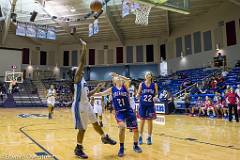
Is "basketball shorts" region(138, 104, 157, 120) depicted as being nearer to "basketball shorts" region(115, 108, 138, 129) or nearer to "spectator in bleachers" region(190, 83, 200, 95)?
"basketball shorts" region(115, 108, 138, 129)

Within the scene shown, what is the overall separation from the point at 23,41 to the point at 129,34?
13.2 m

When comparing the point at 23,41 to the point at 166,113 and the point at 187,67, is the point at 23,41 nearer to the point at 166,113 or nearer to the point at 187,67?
the point at 187,67

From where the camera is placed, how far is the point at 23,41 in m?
33.4

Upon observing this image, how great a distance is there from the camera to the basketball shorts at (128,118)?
4.78 m

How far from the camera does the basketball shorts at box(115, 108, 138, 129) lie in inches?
188

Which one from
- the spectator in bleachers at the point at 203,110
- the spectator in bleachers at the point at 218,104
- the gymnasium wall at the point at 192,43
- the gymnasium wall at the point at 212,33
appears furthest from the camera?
the gymnasium wall at the point at 192,43

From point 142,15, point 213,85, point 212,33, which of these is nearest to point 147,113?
point 142,15

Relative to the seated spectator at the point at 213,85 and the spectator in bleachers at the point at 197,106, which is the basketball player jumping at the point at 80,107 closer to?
the spectator in bleachers at the point at 197,106

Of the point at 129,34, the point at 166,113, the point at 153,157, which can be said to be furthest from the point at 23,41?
the point at 153,157

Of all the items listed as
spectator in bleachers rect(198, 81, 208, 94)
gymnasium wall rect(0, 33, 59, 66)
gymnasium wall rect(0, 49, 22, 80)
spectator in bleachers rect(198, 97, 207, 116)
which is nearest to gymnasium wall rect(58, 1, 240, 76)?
gymnasium wall rect(0, 33, 59, 66)

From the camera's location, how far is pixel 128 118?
4.86 m

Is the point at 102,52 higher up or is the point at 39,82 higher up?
the point at 102,52

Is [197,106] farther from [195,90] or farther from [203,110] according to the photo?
[195,90]

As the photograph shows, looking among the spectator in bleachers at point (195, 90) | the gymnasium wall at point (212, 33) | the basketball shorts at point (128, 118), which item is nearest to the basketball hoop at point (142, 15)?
the spectator in bleachers at point (195, 90)
